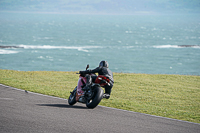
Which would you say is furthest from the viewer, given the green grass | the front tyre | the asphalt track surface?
the green grass

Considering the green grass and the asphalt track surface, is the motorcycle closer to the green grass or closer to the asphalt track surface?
the asphalt track surface

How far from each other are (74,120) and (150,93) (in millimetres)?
8660

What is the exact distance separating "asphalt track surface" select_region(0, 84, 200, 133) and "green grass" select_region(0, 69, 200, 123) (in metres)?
1.50

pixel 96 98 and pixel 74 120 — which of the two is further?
pixel 96 98

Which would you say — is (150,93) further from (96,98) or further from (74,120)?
(74,120)

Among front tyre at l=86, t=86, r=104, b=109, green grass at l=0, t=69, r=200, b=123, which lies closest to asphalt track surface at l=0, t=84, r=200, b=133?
front tyre at l=86, t=86, r=104, b=109

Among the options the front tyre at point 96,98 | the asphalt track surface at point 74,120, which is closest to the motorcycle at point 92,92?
the front tyre at point 96,98

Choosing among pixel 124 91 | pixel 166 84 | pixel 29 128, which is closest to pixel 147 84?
pixel 166 84

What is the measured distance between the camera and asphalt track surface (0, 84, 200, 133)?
345 inches

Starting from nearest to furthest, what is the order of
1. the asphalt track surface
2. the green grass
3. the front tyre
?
the asphalt track surface < the front tyre < the green grass

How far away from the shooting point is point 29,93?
1500cm

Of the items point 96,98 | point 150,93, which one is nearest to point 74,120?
point 96,98

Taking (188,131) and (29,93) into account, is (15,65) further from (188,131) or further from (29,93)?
(188,131)

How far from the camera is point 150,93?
17.5m
